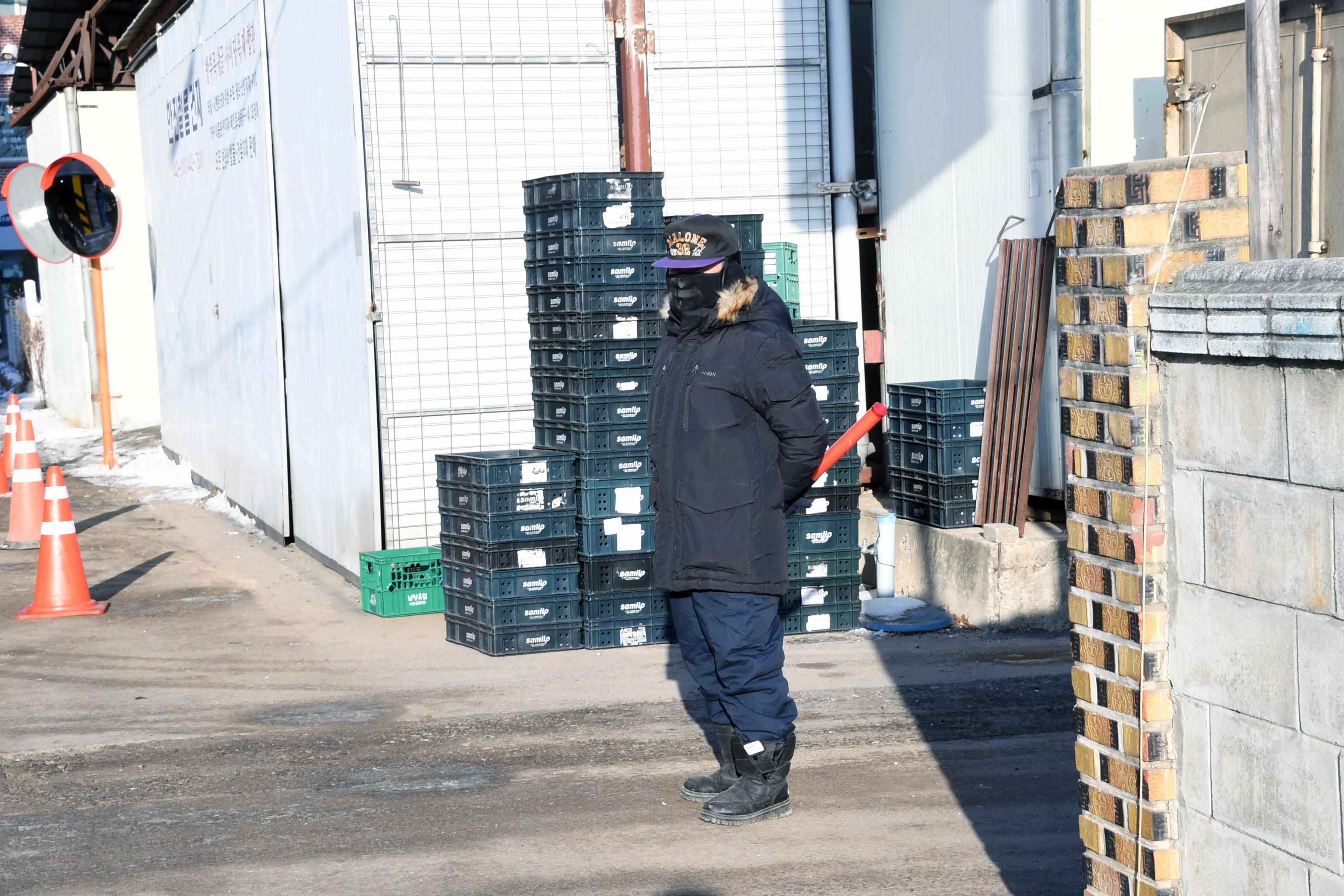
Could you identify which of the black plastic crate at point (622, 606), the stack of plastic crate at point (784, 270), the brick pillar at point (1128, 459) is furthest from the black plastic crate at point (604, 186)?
the brick pillar at point (1128, 459)

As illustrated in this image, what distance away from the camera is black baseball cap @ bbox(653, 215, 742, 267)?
564 centimetres

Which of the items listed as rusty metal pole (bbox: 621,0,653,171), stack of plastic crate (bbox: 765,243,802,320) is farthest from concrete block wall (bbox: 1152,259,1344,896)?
rusty metal pole (bbox: 621,0,653,171)

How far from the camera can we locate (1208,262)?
140 inches

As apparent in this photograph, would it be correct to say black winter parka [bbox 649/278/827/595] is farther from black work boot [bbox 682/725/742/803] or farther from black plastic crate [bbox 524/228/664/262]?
black plastic crate [bbox 524/228/664/262]

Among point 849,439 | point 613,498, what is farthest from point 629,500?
point 849,439

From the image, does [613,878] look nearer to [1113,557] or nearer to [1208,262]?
[1113,557]

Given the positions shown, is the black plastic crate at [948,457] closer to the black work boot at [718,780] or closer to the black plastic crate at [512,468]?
the black plastic crate at [512,468]

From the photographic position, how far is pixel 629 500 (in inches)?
352

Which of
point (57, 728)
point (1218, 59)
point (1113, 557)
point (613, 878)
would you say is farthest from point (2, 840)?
point (1218, 59)

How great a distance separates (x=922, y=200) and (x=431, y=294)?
3.66 metres

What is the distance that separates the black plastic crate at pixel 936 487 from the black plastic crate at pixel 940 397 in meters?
0.42

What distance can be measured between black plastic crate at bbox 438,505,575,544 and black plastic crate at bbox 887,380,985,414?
2.50 metres

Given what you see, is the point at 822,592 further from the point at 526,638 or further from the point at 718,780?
the point at 718,780

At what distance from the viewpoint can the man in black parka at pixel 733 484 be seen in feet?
18.3
